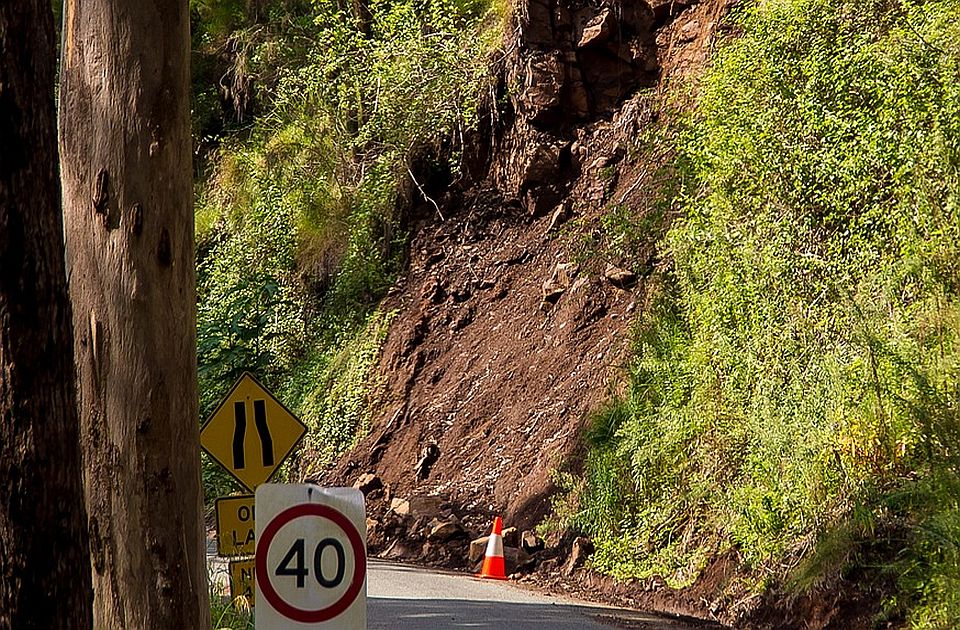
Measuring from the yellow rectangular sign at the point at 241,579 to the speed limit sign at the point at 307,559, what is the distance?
558 cm

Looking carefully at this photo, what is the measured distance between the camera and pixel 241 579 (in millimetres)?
10344

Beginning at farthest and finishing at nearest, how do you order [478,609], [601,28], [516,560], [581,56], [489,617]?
[581,56] → [601,28] → [516,560] → [478,609] → [489,617]

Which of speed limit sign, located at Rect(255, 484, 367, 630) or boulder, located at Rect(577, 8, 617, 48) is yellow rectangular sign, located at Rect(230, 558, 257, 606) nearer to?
speed limit sign, located at Rect(255, 484, 367, 630)

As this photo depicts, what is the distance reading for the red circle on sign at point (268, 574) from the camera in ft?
15.6

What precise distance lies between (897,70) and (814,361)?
3115 mm

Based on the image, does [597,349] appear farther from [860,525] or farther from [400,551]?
[860,525]

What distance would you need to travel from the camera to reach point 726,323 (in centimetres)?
1462

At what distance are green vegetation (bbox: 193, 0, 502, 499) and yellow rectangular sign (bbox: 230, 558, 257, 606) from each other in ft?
38.9

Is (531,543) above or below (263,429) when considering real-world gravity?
below

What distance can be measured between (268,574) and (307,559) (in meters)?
0.15

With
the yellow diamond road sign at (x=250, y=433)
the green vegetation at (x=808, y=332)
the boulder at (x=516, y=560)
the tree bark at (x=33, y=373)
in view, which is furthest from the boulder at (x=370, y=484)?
the tree bark at (x=33, y=373)

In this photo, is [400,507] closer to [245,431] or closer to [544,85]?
[544,85]

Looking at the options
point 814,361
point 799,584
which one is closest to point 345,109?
point 814,361

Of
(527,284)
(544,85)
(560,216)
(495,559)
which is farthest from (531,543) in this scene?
(544,85)
